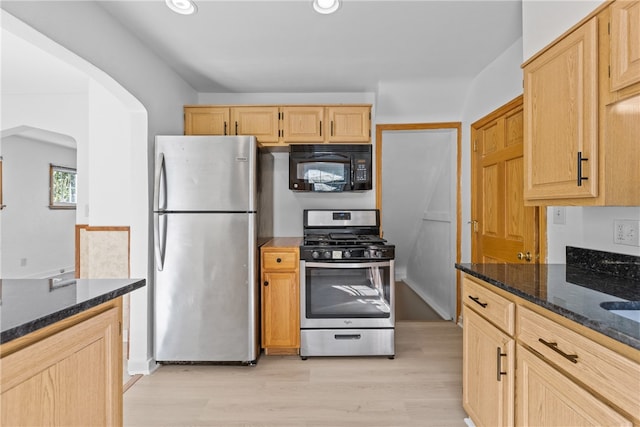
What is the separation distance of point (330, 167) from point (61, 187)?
592 centimetres

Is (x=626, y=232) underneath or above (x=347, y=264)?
above

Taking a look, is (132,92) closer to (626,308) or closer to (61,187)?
(626,308)

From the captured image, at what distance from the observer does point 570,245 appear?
1.95 meters

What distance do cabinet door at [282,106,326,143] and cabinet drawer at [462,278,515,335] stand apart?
72.6 inches

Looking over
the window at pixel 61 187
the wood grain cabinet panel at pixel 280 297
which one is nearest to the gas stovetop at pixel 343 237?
the wood grain cabinet panel at pixel 280 297

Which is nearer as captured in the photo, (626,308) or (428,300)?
(626,308)

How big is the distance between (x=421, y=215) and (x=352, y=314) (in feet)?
8.48

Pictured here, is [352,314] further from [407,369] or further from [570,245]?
[570,245]

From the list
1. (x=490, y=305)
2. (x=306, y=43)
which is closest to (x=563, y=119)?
(x=490, y=305)

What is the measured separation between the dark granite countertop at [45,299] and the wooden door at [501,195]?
244cm

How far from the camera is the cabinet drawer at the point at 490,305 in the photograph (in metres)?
1.46

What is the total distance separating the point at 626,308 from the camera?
1.22 meters

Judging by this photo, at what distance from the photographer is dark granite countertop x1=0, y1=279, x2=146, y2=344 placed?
0.88 metres

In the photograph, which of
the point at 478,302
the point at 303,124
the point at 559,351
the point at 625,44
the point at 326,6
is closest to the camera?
the point at 559,351
